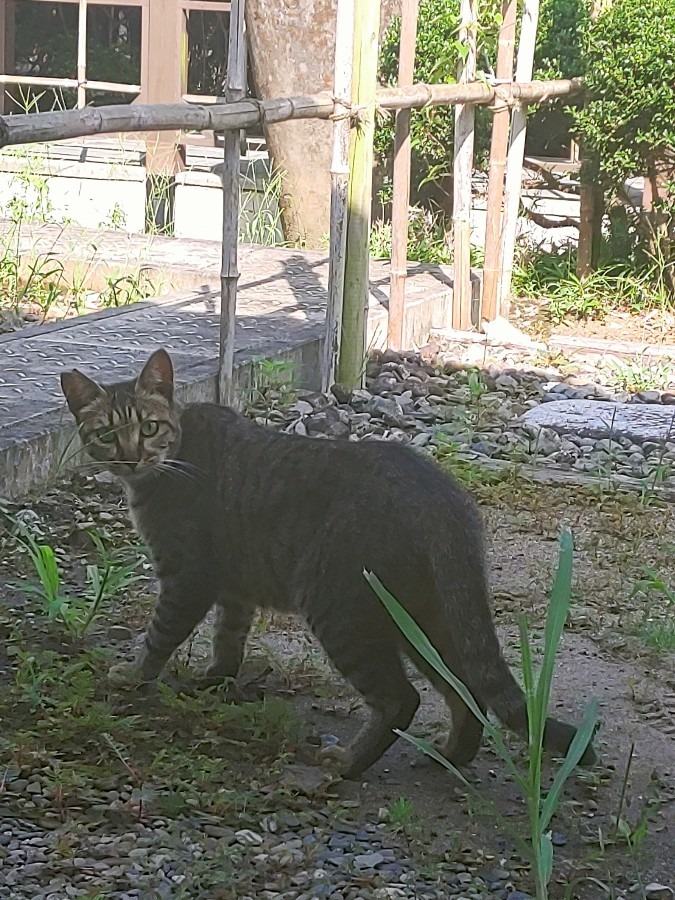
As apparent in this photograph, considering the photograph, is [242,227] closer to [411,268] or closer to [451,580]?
[411,268]

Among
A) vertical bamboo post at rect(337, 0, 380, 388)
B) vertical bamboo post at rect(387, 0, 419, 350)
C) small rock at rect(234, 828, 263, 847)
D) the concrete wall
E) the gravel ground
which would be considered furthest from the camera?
→ the concrete wall

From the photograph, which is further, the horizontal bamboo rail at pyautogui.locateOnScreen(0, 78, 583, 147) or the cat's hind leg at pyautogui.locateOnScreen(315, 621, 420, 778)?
the horizontal bamboo rail at pyautogui.locateOnScreen(0, 78, 583, 147)

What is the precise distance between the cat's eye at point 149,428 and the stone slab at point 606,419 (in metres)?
2.81

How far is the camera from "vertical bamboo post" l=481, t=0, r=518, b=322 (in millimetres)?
7309

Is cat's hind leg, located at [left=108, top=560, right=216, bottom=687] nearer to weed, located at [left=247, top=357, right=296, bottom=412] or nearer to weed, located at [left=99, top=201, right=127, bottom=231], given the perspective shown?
weed, located at [left=247, top=357, right=296, bottom=412]

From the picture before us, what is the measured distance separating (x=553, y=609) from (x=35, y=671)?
158 cm

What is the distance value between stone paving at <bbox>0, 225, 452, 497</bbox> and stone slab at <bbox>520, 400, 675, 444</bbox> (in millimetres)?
1070

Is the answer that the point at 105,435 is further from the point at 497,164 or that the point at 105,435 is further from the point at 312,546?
the point at 497,164

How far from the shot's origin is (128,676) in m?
3.32

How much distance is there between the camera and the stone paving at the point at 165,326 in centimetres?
468

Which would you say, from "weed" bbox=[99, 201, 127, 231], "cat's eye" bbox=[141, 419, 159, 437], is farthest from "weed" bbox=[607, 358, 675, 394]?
"cat's eye" bbox=[141, 419, 159, 437]

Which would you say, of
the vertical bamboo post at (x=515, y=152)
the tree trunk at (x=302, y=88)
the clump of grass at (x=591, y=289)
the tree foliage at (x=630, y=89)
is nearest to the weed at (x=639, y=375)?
the clump of grass at (x=591, y=289)

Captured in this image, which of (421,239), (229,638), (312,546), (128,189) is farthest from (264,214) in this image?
(312,546)

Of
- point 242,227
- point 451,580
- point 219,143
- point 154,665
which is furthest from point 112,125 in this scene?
point 219,143
